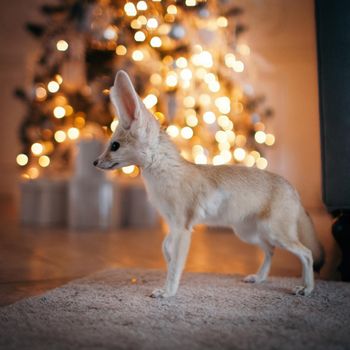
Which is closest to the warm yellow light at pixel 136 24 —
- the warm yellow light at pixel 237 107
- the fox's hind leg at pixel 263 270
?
the warm yellow light at pixel 237 107

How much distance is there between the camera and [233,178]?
1722mm

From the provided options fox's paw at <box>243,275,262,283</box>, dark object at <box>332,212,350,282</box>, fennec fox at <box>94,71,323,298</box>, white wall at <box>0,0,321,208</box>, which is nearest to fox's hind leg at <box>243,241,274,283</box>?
fox's paw at <box>243,275,262,283</box>

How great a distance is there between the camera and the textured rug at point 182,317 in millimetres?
1081

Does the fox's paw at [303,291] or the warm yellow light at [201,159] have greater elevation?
the warm yellow light at [201,159]

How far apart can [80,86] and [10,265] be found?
2.08 m

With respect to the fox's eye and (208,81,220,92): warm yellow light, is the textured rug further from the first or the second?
(208,81,220,92): warm yellow light

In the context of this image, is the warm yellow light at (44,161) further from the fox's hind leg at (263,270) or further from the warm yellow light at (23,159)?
the fox's hind leg at (263,270)

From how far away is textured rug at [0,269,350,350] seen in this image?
108 centimetres

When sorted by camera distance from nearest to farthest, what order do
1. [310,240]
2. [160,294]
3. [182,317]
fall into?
1. [182,317]
2. [160,294]
3. [310,240]

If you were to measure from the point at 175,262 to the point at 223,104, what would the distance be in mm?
2515

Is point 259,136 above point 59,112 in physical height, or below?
below

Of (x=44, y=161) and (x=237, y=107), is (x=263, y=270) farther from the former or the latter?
(x=44, y=161)

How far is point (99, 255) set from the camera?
2.50 m

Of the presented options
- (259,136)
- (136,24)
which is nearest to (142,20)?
(136,24)
